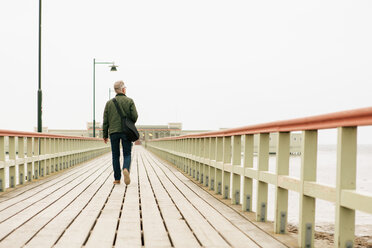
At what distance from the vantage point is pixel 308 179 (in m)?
3.93

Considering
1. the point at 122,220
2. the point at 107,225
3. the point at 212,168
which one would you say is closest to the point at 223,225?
the point at 122,220

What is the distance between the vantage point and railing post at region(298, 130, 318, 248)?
154 inches

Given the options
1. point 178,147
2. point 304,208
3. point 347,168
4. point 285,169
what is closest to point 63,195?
point 285,169

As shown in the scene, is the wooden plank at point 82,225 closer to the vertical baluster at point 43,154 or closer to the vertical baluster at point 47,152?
the vertical baluster at point 43,154

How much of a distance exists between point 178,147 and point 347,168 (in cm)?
1193

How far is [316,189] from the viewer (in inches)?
146

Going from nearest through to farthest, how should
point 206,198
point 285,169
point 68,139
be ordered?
1. point 285,169
2. point 206,198
3. point 68,139

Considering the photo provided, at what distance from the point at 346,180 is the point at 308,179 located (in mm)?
692

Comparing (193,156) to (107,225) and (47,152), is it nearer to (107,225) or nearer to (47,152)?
(47,152)

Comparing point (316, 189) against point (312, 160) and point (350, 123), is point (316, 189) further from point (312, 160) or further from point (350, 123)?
point (350, 123)

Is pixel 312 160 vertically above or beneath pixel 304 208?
above

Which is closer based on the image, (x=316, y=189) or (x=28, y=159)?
(x=316, y=189)

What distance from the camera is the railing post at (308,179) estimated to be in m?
3.91

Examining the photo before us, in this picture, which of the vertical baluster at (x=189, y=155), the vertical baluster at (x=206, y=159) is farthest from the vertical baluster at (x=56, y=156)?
the vertical baluster at (x=206, y=159)
